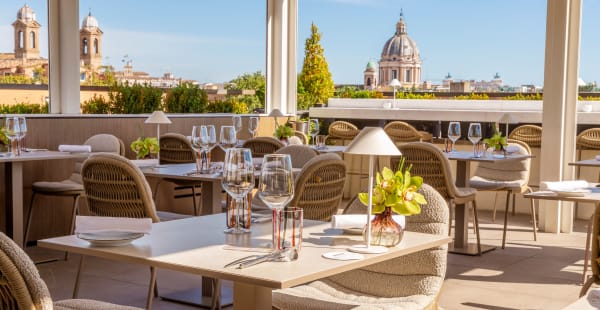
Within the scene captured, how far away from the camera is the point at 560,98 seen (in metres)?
7.88

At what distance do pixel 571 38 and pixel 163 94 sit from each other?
431cm

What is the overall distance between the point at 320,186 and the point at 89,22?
14.7ft

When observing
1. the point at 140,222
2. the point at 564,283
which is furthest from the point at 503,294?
the point at 140,222

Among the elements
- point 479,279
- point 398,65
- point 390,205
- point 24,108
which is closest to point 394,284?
point 390,205

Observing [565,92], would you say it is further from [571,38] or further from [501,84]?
[501,84]

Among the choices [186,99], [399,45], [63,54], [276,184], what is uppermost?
[399,45]

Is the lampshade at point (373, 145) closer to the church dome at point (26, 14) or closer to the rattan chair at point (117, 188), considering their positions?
the rattan chair at point (117, 188)

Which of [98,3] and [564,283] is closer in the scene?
[564,283]

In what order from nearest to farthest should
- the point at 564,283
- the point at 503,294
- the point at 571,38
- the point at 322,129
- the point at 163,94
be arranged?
the point at 503,294, the point at 564,283, the point at 571,38, the point at 163,94, the point at 322,129

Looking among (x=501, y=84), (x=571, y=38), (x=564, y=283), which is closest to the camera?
(x=564, y=283)

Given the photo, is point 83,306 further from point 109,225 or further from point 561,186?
point 561,186

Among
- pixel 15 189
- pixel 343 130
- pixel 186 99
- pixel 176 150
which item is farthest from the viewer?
pixel 343 130

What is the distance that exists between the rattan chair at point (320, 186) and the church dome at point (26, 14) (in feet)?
13.8

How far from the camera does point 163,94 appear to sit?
9.20 metres
